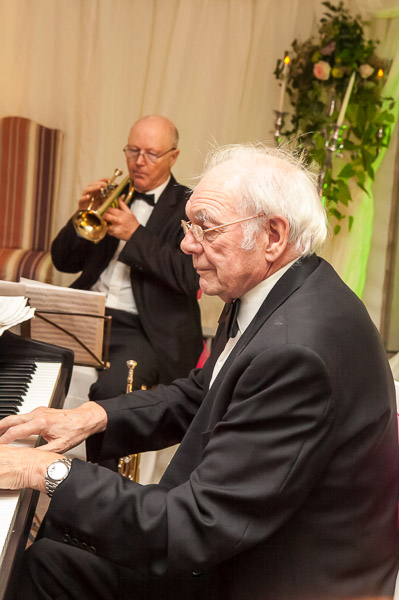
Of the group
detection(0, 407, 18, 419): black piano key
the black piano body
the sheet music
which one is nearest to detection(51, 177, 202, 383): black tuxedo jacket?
the sheet music

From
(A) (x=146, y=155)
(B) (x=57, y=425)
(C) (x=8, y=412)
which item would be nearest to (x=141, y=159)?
(A) (x=146, y=155)

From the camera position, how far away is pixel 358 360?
147cm

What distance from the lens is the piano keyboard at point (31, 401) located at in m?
1.39

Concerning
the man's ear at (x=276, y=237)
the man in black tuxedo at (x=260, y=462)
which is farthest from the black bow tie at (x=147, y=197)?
the man's ear at (x=276, y=237)

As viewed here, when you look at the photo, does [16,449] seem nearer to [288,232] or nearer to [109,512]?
[109,512]

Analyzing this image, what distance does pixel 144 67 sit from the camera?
4738mm

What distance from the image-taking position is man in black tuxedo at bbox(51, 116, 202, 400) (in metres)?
3.43

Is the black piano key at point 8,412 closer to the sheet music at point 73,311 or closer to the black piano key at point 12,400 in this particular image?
the black piano key at point 12,400

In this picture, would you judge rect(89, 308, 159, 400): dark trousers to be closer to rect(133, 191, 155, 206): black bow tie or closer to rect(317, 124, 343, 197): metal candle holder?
rect(133, 191, 155, 206): black bow tie

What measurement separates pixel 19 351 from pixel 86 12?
9.99ft

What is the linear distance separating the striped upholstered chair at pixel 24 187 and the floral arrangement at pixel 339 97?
4.97ft

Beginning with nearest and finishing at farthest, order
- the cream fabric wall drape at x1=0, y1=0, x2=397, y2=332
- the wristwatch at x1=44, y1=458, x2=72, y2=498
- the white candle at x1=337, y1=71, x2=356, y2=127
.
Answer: the wristwatch at x1=44, y1=458, x2=72, y2=498 → the white candle at x1=337, y1=71, x2=356, y2=127 → the cream fabric wall drape at x1=0, y1=0, x2=397, y2=332

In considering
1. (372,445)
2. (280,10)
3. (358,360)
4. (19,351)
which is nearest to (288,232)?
(358,360)

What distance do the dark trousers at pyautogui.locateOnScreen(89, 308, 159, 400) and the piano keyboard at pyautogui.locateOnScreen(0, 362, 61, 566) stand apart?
34.2 inches
